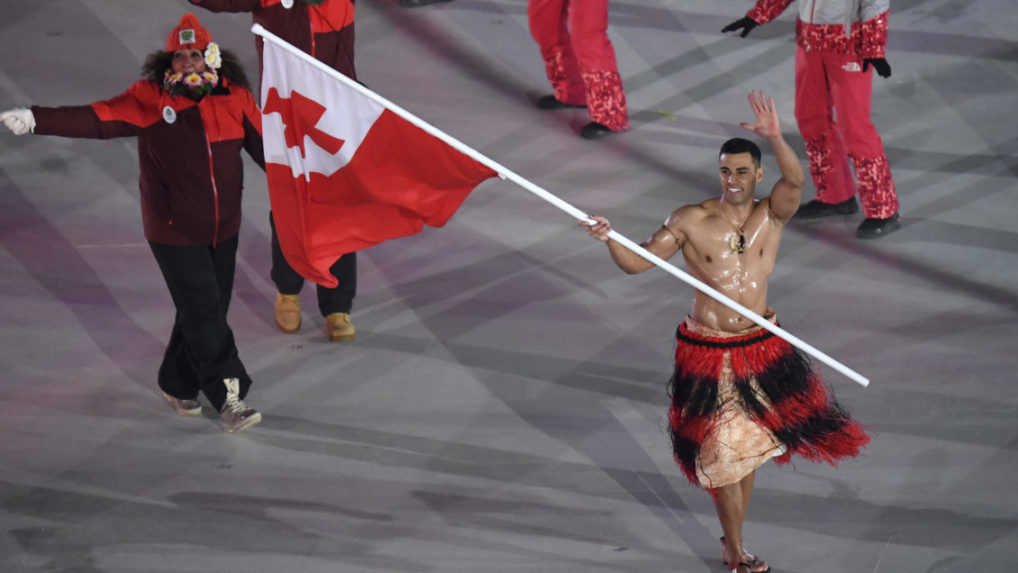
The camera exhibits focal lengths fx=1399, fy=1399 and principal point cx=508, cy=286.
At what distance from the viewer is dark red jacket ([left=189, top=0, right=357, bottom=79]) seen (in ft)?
20.4

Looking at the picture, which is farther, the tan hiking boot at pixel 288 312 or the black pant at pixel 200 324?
the tan hiking boot at pixel 288 312

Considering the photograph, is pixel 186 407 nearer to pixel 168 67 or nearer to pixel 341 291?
pixel 341 291

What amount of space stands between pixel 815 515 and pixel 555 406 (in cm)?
128

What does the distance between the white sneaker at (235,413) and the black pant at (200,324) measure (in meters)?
0.03

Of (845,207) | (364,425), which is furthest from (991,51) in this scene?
(364,425)

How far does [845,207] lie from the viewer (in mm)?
7715

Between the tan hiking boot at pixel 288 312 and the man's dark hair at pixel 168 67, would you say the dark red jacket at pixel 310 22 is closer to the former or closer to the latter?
the man's dark hair at pixel 168 67

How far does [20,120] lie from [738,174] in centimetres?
261

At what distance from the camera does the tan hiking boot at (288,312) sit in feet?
21.8

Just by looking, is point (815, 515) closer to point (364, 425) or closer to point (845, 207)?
point (364, 425)

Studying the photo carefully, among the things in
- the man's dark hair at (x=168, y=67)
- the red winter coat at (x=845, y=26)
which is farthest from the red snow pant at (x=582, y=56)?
the man's dark hair at (x=168, y=67)

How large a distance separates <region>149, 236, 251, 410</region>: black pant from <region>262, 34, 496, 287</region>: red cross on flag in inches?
22.0

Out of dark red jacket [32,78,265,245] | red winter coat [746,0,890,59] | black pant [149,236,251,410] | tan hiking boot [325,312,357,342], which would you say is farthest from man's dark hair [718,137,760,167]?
red winter coat [746,0,890,59]

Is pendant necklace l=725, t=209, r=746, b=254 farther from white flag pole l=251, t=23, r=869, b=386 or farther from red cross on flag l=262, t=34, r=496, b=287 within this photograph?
red cross on flag l=262, t=34, r=496, b=287
